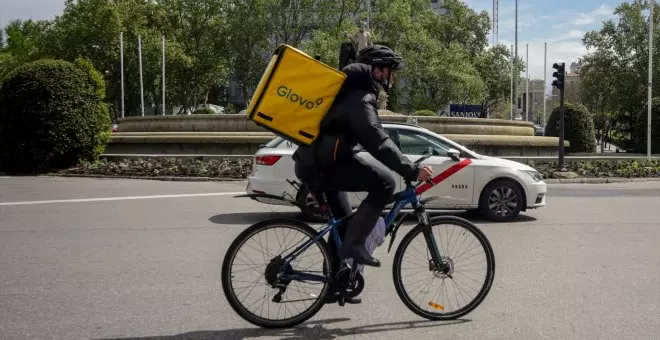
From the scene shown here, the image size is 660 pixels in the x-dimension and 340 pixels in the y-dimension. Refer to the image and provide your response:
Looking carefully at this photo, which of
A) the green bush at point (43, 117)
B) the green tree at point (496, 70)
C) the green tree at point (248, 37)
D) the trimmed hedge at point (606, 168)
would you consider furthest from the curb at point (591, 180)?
the green tree at point (496, 70)

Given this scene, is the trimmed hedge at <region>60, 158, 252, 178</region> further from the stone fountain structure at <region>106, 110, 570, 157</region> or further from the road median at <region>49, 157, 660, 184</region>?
the stone fountain structure at <region>106, 110, 570, 157</region>

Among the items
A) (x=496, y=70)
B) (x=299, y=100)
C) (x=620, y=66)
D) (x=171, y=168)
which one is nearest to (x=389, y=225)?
(x=299, y=100)

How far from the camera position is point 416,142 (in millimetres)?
11516

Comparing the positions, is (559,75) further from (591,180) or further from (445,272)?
(445,272)

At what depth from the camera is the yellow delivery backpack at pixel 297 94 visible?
4.79 m

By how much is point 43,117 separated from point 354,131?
1809 centimetres

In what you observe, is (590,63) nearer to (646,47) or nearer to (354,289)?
(646,47)

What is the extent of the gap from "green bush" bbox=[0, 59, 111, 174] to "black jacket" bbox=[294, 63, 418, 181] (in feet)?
58.6

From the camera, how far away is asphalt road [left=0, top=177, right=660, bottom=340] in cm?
522

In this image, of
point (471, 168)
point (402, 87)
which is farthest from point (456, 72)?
point (471, 168)

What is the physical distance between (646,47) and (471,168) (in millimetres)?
53899

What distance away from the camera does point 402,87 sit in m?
64.5

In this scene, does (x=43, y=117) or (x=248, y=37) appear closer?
(x=43, y=117)

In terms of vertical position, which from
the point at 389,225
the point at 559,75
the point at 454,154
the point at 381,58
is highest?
the point at 559,75
